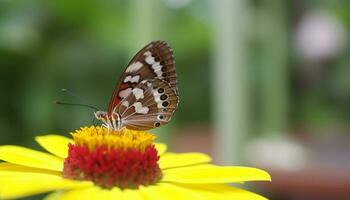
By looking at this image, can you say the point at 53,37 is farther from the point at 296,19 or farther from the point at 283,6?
the point at 296,19

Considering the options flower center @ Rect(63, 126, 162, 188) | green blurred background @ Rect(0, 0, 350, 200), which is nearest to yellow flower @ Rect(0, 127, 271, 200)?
flower center @ Rect(63, 126, 162, 188)

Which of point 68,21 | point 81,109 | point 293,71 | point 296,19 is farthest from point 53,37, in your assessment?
point 293,71

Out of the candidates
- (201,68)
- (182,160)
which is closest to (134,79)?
(182,160)

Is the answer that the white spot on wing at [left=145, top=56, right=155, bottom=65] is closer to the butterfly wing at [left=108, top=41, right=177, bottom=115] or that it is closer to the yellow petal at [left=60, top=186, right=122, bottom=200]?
the butterfly wing at [left=108, top=41, right=177, bottom=115]

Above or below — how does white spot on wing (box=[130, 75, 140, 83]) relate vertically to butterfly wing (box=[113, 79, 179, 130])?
above

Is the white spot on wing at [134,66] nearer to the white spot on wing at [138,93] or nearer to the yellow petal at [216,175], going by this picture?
the white spot on wing at [138,93]

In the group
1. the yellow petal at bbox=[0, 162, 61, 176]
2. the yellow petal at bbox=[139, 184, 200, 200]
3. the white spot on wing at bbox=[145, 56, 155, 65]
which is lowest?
the yellow petal at bbox=[139, 184, 200, 200]
